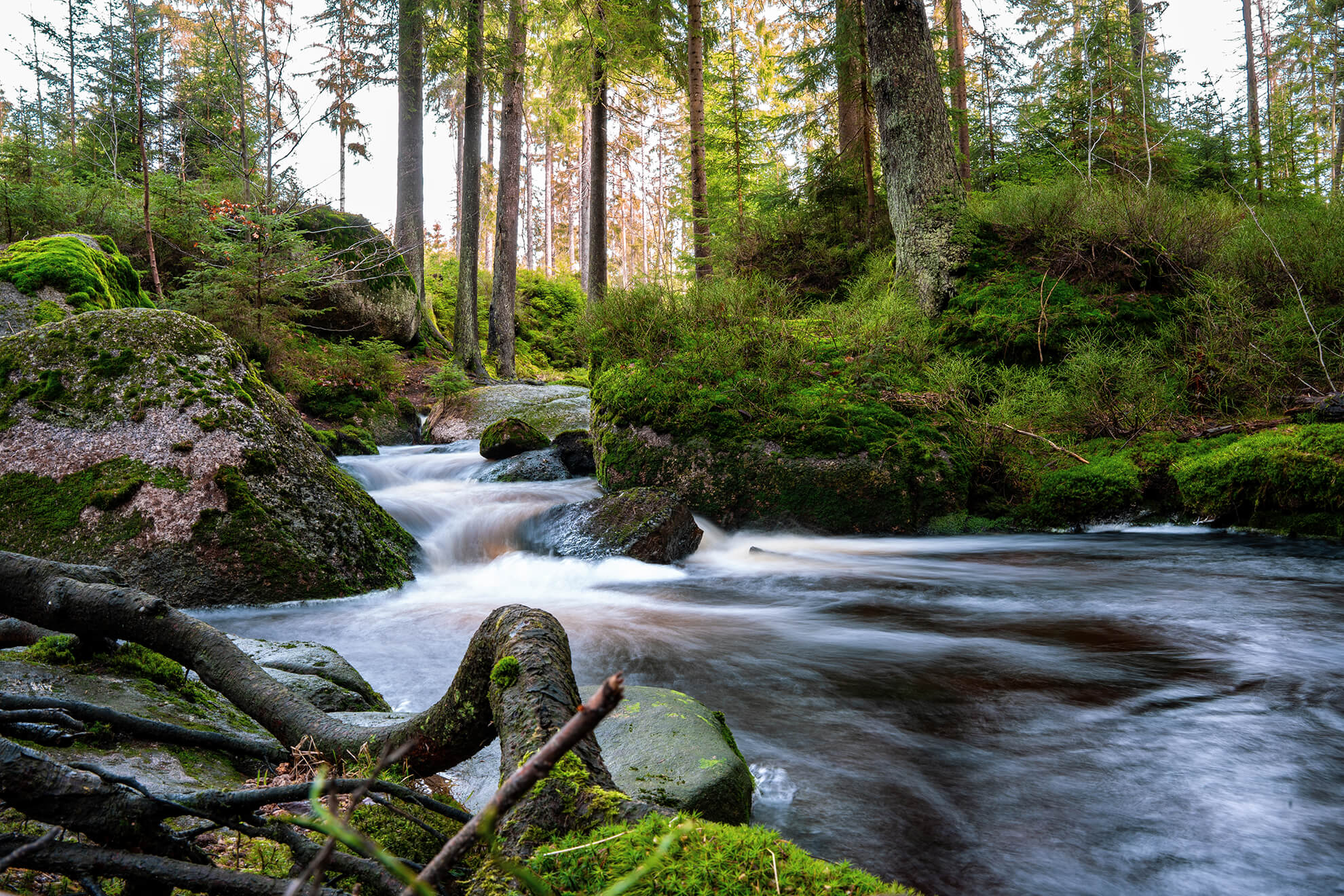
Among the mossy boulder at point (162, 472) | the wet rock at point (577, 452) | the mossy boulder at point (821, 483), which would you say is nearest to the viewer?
the mossy boulder at point (162, 472)

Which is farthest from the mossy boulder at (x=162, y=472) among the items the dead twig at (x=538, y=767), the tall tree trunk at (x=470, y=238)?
the tall tree trunk at (x=470, y=238)

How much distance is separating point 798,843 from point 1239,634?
390 cm

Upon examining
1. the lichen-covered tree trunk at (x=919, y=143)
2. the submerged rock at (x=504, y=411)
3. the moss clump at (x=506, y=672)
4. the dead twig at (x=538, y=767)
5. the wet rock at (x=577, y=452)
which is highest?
the lichen-covered tree trunk at (x=919, y=143)

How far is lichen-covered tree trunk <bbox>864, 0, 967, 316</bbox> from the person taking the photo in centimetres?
1009

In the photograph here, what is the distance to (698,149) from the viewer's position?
44.3 ft

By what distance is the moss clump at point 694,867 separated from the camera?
114 cm

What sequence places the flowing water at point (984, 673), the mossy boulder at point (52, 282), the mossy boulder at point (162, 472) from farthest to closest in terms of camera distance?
1. the mossy boulder at point (52, 282)
2. the mossy boulder at point (162, 472)
3. the flowing water at point (984, 673)

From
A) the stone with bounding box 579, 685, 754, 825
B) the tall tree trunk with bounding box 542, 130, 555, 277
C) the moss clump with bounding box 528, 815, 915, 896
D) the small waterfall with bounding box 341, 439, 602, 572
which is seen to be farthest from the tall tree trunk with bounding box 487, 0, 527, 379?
the tall tree trunk with bounding box 542, 130, 555, 277

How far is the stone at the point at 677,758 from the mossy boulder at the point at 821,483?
5.22 meters

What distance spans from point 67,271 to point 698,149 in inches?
386

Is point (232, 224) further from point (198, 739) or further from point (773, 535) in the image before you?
point (198, 739)

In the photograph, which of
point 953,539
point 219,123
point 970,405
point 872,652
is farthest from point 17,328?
point 970,405

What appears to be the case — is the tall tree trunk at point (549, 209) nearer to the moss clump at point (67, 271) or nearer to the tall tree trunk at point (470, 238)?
the tall tree trunk at point (470, 238)

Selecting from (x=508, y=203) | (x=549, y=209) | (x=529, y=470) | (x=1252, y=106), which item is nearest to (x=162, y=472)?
(x=529, y=470)
